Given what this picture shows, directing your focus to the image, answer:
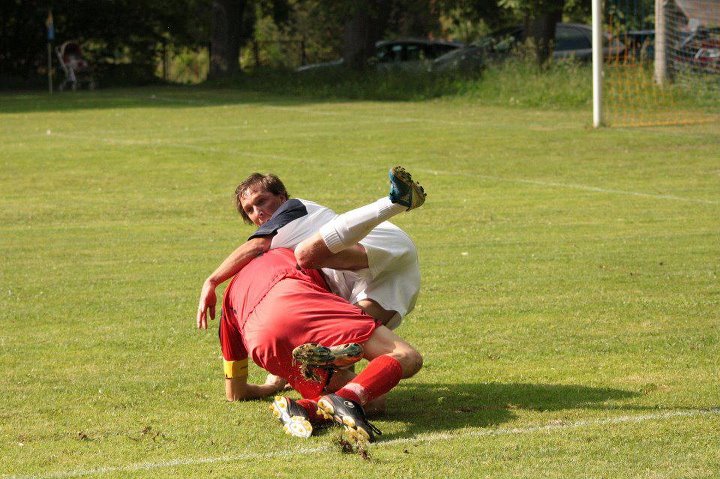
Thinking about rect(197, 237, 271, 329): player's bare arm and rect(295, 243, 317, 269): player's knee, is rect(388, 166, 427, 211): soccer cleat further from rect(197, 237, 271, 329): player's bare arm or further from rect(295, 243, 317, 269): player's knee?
rect(197, 237, 271, 329): player's bare arm

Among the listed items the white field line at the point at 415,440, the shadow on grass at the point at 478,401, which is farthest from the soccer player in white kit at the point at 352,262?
the white field line at the point at 415,440

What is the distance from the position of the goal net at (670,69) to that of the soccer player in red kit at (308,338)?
1966 cm

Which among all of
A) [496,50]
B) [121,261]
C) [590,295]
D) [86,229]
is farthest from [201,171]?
[496,50]

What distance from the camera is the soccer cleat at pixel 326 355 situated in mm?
5898

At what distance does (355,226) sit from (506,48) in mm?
31456

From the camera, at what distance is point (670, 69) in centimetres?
2700

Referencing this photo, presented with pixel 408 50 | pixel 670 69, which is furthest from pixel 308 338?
pixel 408 50

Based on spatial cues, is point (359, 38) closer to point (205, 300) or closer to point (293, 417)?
point (205, 300)

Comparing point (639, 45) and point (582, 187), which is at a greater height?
point (639, 45)

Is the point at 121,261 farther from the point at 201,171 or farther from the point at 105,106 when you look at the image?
the point at 105,106

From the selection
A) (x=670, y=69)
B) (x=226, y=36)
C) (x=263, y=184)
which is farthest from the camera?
(x=226, y=36)

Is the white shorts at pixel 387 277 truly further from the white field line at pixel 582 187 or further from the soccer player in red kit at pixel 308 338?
the white field line at pixel 582 187

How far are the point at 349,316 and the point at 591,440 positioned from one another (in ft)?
4.18

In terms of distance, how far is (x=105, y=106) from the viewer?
3328 cm
